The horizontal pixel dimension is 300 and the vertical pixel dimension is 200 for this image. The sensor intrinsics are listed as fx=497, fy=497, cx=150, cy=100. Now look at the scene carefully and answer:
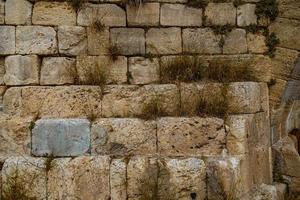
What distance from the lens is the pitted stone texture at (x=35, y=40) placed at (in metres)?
6.07

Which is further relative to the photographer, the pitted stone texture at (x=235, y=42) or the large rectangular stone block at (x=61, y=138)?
the pitted stone texture at (x=235, y=42)

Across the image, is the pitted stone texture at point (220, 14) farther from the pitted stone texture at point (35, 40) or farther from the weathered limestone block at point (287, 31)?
the pitted stone texture at point (35, 40)

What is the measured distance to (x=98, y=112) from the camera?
232 inches

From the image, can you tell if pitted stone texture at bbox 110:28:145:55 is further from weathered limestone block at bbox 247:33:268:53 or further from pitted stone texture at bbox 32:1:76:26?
weathered limestone block at bbox 247:33:268:53

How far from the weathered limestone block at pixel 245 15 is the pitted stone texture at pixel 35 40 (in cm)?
239

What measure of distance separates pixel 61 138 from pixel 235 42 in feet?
8.39

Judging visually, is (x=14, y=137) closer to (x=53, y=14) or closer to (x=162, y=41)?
(x=53, y=14)

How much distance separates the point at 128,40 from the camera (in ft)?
20.5

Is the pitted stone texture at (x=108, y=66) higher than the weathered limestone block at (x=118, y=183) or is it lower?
higher

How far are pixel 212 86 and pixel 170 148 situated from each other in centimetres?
95

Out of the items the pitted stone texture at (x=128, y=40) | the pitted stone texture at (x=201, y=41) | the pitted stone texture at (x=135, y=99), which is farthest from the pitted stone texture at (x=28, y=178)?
the pitted stone texture at (x=201, y=41)

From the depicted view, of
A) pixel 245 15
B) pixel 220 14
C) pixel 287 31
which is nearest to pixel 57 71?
pixel 220 14

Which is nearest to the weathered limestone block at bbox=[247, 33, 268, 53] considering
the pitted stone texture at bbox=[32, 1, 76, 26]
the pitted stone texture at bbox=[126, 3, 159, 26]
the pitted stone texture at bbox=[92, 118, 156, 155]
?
the pitted stone texture at bbox=[126, 3, 159, 26]

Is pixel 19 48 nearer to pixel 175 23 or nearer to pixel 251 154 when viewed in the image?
pixel 175 23
